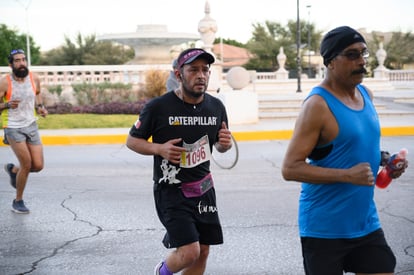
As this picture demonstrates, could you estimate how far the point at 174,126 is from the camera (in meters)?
4.30

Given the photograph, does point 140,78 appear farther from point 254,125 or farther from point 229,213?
point 229,213

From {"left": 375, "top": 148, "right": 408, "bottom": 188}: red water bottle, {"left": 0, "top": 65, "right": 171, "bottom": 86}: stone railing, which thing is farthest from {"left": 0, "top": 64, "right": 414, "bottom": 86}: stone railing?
{"left": 375, "top": 148, "right": 408, "bottom": 188}: red water bottle

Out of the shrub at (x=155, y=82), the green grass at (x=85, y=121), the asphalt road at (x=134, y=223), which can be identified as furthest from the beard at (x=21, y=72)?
the shrub at (x=155, y=82)

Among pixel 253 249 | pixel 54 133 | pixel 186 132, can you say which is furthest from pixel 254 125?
pixel 186 132

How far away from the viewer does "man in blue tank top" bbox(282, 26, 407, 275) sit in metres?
3.19

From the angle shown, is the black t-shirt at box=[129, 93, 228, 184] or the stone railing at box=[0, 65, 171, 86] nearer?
the black t-shirt at box=[129, 93, 228, 184]

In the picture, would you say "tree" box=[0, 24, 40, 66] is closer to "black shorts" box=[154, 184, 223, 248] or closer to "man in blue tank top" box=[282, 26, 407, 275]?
"black shorts" box=[154, 184, 223, 248]

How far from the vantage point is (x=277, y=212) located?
24.2 ft

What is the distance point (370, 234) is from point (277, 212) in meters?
4.10

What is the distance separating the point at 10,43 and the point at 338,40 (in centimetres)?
6489

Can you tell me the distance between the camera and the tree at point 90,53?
6121cm

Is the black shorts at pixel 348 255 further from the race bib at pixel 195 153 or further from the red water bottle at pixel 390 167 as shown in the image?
the race bib at pixel 195 153

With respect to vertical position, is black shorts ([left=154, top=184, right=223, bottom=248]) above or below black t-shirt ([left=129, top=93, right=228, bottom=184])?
below

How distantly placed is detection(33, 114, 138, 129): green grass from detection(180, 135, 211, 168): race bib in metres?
14.2
